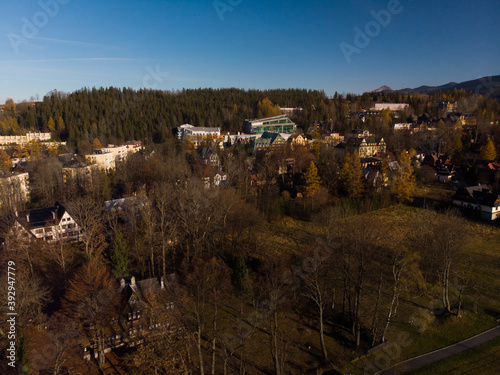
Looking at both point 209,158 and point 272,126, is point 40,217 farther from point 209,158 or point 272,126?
point 272,126

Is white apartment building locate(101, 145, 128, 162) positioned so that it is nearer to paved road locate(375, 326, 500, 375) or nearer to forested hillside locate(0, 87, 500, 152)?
forested hillside locate(0, 87, 500, 152)

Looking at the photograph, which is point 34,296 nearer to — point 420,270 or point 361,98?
point 420,270

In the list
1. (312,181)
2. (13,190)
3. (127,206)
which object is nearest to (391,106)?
(312,181)

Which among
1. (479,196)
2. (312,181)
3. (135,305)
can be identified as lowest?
(135,305)

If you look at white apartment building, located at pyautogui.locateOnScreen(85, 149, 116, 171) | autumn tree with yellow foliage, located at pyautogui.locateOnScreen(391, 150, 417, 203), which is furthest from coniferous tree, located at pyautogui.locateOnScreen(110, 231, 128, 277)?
white apartment building, located at pyautogui.locateOnScreen(85, 149, 116, 171)

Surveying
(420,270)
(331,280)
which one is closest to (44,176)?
(331,280)

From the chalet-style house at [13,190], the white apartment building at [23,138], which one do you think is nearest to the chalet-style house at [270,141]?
the chalet-style house at [13,190]

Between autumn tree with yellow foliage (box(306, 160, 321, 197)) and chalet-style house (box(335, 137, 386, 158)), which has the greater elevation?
chalet-style house (box(335, 137, 386, 158))
